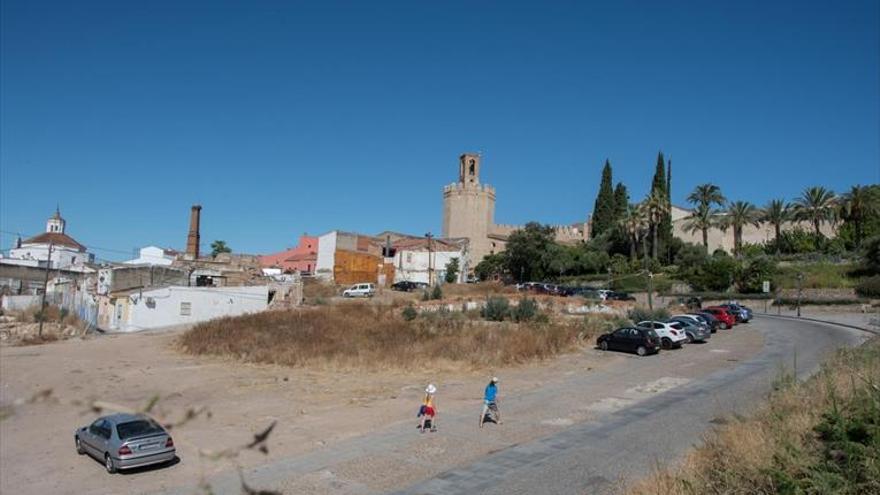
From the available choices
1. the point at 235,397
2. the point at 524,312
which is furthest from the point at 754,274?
the point at 235,397

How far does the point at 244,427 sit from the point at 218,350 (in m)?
17.7

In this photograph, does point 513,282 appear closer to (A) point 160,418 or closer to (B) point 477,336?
(B) point 477,336

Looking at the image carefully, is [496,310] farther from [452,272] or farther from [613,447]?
[452,272]

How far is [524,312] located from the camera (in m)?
47.9

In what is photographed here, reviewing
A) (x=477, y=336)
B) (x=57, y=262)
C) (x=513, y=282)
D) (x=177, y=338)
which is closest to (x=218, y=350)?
(x=177, y=338)

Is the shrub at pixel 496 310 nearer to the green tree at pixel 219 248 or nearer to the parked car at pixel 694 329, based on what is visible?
the parked car at pixel 694 329

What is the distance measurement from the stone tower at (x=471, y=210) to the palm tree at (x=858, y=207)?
52664mm

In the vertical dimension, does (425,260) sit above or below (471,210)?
below

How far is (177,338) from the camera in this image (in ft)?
151

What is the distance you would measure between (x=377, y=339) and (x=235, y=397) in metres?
12.3

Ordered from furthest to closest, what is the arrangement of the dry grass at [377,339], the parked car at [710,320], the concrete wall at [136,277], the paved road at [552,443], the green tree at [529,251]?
1. the green tree at [529,251]
2. the concrete wall at [136,277]
3. the parked car at [710,320]
4. the dry grass at [377,339]
5. the paved road at [552,443]

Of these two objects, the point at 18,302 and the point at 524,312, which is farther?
the point at 18,302

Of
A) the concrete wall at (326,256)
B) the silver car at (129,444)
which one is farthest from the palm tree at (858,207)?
the silver car at (129,444)

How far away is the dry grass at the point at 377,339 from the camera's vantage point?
114 ft
